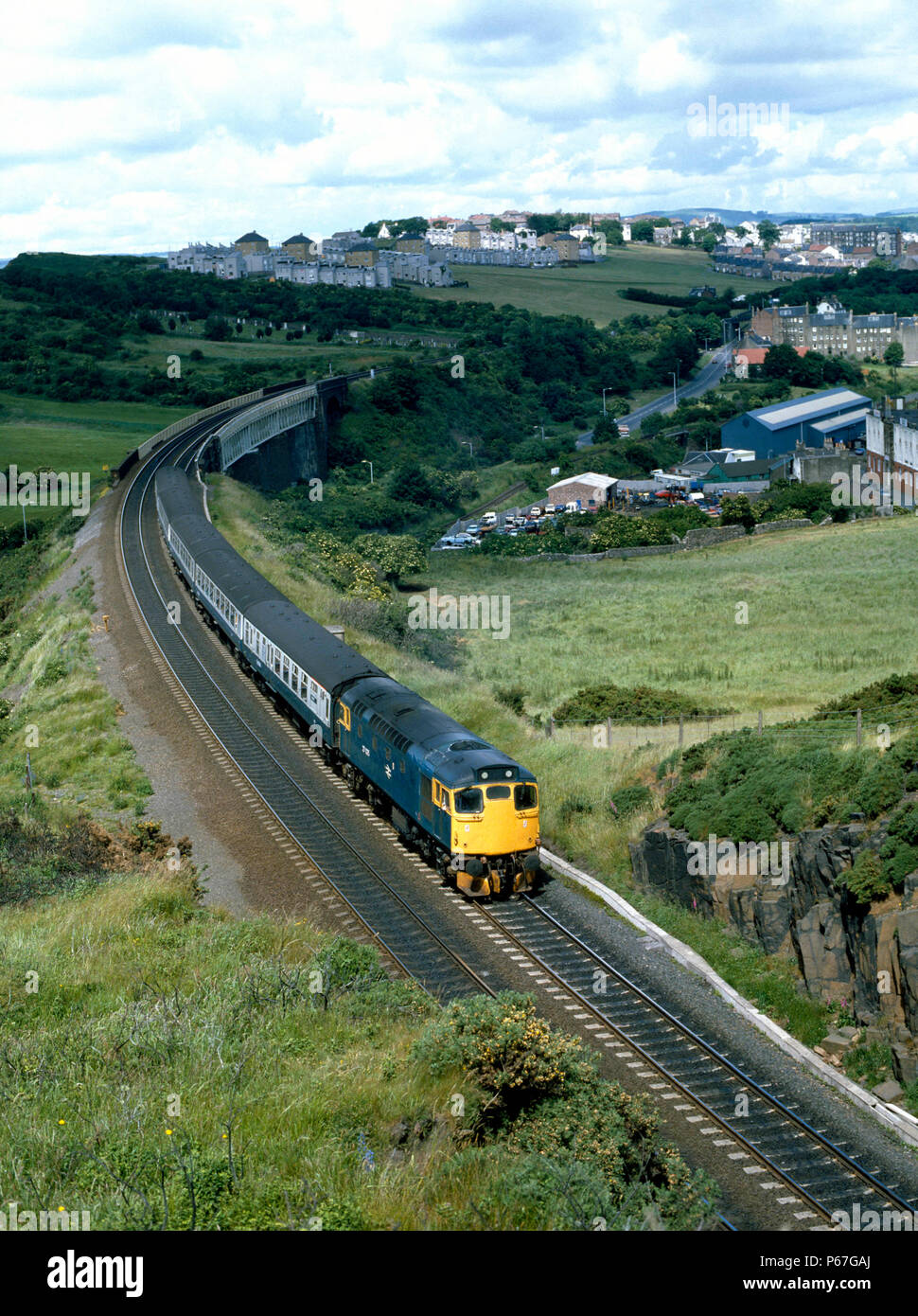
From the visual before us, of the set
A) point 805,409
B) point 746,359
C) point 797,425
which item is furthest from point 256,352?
point 746,359

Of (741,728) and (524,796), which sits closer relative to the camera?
(524,796)

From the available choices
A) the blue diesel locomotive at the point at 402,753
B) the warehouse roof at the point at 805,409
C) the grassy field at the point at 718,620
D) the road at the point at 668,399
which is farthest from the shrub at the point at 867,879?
the road at the point at 668,399

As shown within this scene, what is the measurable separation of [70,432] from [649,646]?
6577 centimetres

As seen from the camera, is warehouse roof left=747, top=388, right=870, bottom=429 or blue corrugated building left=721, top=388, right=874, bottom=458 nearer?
blue corrugated building left=721, top=388, right=874, bottom=458

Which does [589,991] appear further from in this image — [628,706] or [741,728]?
[628,706]

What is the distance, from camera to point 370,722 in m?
28.9

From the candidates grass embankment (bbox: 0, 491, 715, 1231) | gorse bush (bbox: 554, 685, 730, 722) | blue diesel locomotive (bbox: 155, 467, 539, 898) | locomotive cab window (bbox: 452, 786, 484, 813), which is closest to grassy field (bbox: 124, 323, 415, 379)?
gorse bush (bbox: 554, 685, 730, 722)

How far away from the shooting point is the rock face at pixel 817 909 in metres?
18.9

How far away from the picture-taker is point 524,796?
2480 cm

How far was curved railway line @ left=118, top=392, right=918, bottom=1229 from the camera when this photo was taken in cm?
1577

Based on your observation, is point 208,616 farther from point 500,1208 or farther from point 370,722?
→ point 500,1208

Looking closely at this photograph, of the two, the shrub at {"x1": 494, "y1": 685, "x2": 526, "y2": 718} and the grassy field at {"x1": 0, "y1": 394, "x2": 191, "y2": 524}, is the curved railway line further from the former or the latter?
the grassy field at {"x1": 0, "y1": 394, "x2": 191, "y2": 524}

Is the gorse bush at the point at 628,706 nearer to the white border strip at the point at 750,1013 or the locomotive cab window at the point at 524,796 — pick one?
the white border strip at the point at 750,1013

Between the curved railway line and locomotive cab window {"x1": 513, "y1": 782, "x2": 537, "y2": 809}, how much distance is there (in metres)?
2.01
